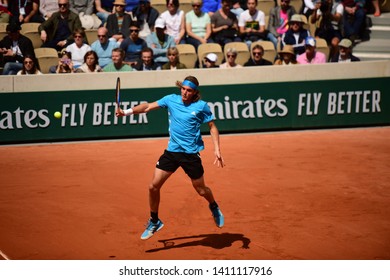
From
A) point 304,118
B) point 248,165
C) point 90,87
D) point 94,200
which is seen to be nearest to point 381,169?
point 248,165

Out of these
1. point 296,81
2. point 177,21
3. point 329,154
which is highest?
point 177,21

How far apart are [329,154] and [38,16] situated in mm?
8544

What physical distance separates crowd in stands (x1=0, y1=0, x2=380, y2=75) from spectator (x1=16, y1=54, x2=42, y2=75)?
0.9 inches

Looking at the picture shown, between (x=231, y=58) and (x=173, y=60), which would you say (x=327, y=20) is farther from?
(x=173, y=60)

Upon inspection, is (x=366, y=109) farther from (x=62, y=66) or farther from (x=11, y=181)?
(x=11, y=181)

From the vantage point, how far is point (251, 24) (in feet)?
58.5

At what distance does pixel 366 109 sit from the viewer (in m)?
16.8

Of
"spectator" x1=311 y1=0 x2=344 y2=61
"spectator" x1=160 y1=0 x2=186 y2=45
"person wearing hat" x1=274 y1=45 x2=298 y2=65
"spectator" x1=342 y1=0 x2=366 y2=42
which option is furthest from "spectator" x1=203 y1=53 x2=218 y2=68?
"spectator" x1=342 y1=0 x2=366 y2=42

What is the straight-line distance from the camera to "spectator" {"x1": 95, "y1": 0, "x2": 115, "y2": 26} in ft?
57.6

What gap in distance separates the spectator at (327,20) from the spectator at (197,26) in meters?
3.28

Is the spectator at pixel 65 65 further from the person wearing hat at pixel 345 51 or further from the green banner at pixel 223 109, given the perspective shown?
the person wearing hat at pixel 345 51

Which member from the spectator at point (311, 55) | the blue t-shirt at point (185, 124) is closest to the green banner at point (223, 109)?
the spectator at point (311, 55)

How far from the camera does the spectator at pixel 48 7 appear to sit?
17.7m

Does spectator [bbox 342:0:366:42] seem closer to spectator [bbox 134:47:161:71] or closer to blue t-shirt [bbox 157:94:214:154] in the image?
spectator [bbox 134:47:161:71]
